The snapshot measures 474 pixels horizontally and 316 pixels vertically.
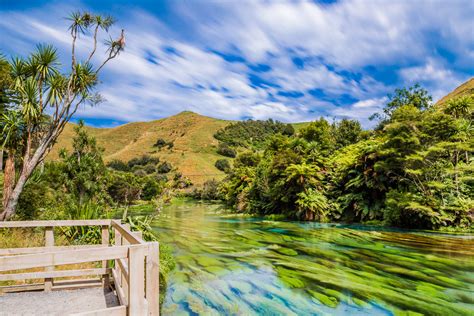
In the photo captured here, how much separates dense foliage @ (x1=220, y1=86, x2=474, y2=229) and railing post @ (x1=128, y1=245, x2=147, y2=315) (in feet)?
47.1

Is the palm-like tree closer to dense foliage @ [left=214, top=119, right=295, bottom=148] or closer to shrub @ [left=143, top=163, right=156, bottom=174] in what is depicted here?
shrub @ [left=143, top=163, right=156, bottom=174]

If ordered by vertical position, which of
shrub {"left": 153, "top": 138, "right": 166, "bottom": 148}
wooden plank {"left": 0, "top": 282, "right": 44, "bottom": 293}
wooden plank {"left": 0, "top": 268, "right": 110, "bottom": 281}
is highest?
shrub {"left": 153, "top": 138, "right": 166, "bottom": 148}

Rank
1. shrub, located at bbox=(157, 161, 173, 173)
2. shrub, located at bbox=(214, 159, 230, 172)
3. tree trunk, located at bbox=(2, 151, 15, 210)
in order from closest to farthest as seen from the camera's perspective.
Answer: tree trunk, located at bbox=(2, 151, 15, 210)
shrub, located at bbox=(157, 161, 173, 173)
shrub, located at bbox=(214, 159, 230, 172)

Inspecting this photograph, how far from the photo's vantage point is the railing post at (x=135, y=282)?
2432mm

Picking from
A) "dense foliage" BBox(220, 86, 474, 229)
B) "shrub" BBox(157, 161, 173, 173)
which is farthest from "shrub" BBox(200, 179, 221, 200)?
"shrub" BBox(157, 161, 173, 173)

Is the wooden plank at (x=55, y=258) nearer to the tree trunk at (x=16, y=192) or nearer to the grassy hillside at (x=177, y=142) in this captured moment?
the tree trunk at (x=16, y=192)

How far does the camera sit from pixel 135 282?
8.00 feet

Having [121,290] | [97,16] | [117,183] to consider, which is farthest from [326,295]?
[117,183]

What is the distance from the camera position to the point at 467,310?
5129 millimetres

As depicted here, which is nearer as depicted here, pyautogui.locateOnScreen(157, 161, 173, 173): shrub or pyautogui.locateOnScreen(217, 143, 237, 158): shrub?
pyautogui.locateOnScreen(157, 161, 173, 173): shrub

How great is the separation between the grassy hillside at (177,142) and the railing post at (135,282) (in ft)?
151

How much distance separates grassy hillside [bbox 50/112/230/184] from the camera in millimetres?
62237

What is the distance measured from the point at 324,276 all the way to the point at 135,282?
5836 mm

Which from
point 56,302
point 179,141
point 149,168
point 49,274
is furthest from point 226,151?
point 56,302
